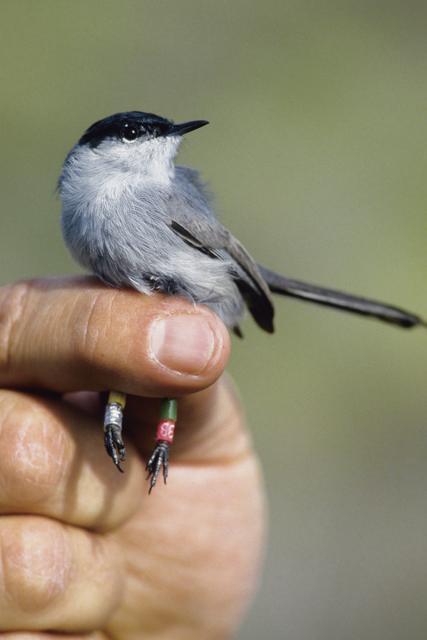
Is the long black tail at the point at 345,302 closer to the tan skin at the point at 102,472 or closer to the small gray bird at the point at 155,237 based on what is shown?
the small gray bird at the point at 155,237

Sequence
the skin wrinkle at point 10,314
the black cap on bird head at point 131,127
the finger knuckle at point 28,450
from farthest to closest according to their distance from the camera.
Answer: the black cap on bird head at point 131,127 → the skin wrinkle at point 10,314 → the finger knuckle at point 28,450

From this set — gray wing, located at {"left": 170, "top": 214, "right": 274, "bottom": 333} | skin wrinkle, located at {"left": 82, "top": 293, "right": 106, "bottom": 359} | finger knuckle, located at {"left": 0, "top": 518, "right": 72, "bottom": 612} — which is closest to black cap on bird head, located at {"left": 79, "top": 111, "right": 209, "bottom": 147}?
gray wing, located at {"left": 170, "top": 214, "right": 274, "bottom": 333}

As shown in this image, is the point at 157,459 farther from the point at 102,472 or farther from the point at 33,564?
the point at 33,564

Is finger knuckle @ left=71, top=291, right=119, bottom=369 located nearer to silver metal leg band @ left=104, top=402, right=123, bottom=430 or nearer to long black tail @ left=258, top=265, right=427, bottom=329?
silver metal leg band @ left=104, top=402, right=123, bottom=430

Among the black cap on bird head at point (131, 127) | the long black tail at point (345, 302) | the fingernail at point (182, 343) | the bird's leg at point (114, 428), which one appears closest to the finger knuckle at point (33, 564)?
the bird's leg at point (114, 428)

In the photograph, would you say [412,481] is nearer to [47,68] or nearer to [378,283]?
[378,283]

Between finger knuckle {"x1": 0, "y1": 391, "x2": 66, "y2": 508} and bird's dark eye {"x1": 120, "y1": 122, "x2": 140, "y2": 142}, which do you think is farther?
bird's dark eye {"x1": 120, "y1": 122, "x2": 140, "y2": 142}

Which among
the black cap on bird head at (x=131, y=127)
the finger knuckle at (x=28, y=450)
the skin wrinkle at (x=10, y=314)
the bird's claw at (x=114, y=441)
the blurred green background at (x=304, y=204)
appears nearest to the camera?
the bird's claw at (x=114, y=441)

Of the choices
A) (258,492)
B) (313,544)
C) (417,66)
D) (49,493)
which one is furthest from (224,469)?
(417,66)
